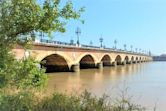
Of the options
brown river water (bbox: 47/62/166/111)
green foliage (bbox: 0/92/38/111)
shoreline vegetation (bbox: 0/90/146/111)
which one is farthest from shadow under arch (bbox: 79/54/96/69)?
green foliage (bbox: 0/92/38/111)

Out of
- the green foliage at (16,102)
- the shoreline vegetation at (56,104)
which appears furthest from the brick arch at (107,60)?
the green foliage at (16,102)

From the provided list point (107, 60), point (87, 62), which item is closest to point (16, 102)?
point (87, 62)

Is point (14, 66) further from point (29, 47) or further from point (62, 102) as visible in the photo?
point (62, 102)

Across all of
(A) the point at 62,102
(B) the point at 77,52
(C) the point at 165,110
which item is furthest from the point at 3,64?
(B) the point at 77,52

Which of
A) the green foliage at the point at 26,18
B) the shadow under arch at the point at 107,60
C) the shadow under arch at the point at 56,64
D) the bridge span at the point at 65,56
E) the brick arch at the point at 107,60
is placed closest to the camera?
the green foliage at the point at 26,18

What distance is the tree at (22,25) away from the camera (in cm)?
670

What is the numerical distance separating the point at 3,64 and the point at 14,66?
26 cm

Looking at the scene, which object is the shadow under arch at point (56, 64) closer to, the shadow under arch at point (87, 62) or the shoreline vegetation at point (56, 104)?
the shadow under arch at point (87, 62)

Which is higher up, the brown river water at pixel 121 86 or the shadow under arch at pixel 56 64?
the shadow under arch at pixel 56 64

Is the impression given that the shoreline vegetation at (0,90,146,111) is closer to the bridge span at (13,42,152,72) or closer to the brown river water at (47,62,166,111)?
the brown river water at (47,62,166,111)

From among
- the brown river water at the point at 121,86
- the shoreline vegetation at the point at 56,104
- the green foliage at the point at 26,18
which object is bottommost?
the brown river water at the point at 121,86

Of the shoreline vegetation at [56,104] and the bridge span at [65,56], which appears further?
the bridge span at [65,56]

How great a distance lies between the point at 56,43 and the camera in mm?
45656

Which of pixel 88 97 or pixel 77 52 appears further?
pixel 77 52
